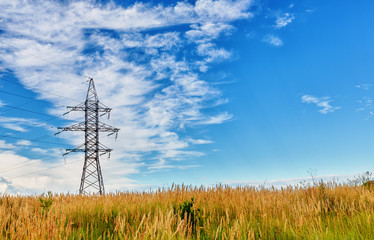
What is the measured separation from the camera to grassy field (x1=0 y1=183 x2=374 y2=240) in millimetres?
3664

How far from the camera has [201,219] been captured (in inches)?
236

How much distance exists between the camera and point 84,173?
26.7m

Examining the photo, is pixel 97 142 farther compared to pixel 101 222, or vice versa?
pixel 97 142

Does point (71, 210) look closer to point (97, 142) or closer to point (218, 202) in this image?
point (218, 202)

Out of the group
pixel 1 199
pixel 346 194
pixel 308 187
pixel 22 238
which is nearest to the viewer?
pixel 22 238

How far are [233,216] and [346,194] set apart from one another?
390cm

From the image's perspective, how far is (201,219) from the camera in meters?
5.99

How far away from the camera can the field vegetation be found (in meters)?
3.67

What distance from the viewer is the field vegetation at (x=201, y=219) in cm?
367

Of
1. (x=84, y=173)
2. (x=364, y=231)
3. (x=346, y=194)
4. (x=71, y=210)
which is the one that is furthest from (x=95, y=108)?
(x=364, y=231)

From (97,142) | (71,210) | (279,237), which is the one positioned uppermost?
(97,142)

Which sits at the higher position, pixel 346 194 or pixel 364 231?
pixel 346 194

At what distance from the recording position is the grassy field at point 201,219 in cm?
366

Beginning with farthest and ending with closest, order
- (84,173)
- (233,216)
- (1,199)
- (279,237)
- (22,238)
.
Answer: (84,173) → (1,199) → (233,216) → (279,237) → (22,238)
